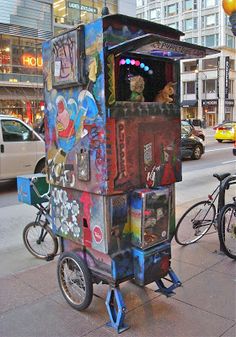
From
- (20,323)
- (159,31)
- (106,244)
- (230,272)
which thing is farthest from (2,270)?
(159,31)

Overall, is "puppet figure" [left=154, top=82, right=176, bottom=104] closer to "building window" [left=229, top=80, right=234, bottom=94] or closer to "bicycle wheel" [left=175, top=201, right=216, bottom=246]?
"bicycle wheel" [left=175, top=201, right=216, bottom=246]

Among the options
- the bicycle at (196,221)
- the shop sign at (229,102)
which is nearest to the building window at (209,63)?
the shop sign at (229,102)

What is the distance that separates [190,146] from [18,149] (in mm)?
8237

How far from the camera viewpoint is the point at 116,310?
338 cm

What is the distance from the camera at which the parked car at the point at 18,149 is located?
9.74 metres

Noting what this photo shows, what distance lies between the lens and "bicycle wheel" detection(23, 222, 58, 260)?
4879 millimetres

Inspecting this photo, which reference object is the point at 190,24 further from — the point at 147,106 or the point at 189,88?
the point at 147,106

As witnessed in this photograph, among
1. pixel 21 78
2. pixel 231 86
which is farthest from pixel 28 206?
pixel 231 86

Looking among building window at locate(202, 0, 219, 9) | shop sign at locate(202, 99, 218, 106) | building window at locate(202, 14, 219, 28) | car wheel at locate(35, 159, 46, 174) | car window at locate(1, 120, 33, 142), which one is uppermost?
building window at locate(202, 0, 219, 9)

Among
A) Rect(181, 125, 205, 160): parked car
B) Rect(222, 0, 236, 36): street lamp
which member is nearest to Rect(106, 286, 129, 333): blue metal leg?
Rect(222, 0, 236, 36): street lamp

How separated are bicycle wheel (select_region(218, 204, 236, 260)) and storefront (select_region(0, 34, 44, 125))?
1050 inches

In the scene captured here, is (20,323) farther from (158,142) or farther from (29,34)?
(29,34)

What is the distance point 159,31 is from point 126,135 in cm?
98

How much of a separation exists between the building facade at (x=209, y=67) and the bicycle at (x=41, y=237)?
183 ft
